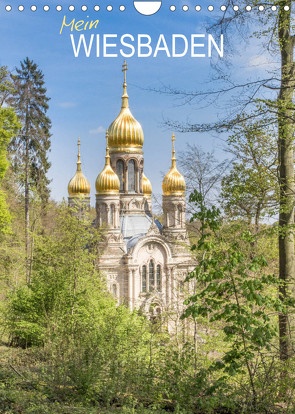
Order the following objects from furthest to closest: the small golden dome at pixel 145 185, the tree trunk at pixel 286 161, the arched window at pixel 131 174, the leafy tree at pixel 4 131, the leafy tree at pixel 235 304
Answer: the small golden dome at pixel 145 185 → the arched window at pixel 131 174 → the leafy tree at pixel 4 131 → the tree trunk at pixel 286 161 → the leafy tree at pixel 235 304

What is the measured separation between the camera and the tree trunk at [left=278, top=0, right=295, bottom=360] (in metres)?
8.67

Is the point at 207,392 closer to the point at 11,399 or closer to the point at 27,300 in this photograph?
the point at 11,399

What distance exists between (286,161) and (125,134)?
26.1 m

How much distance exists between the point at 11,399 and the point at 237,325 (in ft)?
9.89

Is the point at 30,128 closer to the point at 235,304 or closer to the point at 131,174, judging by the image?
the point at 131,174

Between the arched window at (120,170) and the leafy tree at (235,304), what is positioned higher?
the arched window at (120,170)

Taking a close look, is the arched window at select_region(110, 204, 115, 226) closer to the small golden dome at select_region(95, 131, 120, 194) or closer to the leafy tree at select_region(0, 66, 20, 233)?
the small golden dome at select_region(95, 131, 120, 194)

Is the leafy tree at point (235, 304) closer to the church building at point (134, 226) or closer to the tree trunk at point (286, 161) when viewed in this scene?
the tree trunk at point (286, 161)

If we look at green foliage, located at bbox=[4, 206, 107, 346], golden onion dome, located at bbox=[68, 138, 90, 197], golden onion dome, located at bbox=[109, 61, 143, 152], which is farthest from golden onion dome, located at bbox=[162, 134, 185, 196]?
green foliage, located at bbox=[4, 206, 107, 346]

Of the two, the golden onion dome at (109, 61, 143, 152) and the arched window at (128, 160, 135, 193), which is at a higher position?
the golden onion dome at (109, 61, 143, 152)

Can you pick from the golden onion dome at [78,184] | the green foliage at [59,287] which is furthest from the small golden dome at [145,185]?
the green foliage at [59,287]

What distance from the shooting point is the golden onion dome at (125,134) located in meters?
34.9

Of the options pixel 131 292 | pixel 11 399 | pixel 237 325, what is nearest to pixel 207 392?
pixel 237 325

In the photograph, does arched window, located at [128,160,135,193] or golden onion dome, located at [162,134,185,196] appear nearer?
golden onion dome, located at [162,134,185,196]
